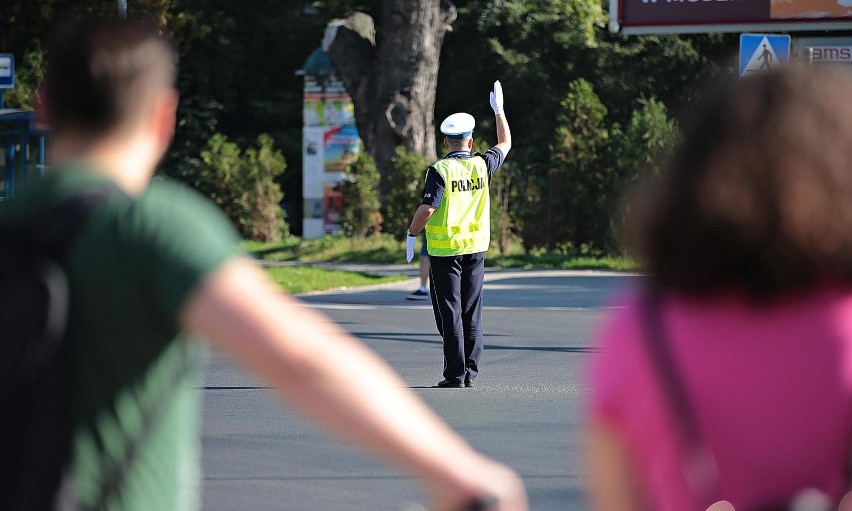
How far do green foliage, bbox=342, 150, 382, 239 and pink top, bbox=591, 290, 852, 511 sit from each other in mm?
24628

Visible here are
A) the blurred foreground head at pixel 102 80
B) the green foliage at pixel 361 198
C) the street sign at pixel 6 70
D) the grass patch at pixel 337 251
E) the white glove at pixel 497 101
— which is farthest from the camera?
the green foliage at pixel 361 198

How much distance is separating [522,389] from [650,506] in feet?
24.9

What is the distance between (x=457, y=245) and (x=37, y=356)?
7.66m

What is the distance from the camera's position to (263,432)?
7871 millimetres

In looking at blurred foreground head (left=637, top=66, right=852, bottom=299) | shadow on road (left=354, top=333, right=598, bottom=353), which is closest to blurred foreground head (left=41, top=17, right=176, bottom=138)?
blurred foreground head (left=637, top=66, right=852, bottom=299)

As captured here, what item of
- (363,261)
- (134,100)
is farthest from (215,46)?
(134,100)

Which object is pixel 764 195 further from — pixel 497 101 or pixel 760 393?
pixel 497 101

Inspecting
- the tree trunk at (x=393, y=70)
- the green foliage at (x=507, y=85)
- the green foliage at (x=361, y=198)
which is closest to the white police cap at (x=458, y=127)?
the green foliage at (x=507, y=85)

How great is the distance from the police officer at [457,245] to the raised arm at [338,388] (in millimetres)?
7555

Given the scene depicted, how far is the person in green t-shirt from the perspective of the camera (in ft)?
6.57

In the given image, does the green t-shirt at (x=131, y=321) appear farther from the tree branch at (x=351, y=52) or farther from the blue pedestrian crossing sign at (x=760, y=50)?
the tree branch at (x=351, y=52)

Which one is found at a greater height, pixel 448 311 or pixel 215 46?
pixel 215 46

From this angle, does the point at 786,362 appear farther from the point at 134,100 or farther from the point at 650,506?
the point at 134,100

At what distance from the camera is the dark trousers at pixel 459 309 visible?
31.5 ft
